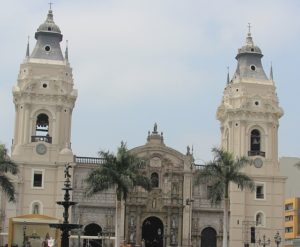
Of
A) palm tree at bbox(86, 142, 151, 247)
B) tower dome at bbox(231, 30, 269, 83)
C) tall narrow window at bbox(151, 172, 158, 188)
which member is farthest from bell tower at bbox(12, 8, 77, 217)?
tower dome at bbox(231, 30, 269, 83)

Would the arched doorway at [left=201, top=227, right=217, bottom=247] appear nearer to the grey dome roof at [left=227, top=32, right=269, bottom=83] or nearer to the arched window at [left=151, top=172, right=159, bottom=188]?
the arched window at [left=151, top=172, right=159, bottom=188]

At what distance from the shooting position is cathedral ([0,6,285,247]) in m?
74.9

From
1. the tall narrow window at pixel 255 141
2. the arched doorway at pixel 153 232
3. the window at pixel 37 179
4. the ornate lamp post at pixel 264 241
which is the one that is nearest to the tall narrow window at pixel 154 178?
the arched doorway at pixel 153 232

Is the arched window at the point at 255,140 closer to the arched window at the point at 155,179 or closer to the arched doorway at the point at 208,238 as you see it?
the arched doorway at the point at 208,238

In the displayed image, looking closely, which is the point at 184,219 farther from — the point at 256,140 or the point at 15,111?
the point at 15,111

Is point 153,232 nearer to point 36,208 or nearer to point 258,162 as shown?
point 36,208

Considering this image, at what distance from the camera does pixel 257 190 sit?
78.8 metres

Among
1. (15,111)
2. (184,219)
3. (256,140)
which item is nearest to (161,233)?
(184,219)

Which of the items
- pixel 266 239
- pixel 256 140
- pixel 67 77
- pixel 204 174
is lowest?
pixel 266 239

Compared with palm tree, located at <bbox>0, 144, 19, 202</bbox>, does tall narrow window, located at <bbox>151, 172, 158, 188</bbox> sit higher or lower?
higher

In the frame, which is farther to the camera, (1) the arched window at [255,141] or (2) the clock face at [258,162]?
(1) the arched window at [255,141]

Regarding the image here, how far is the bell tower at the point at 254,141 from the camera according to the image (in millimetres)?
77438

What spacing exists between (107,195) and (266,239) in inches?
666

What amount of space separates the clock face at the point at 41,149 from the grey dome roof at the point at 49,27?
1217 cm
